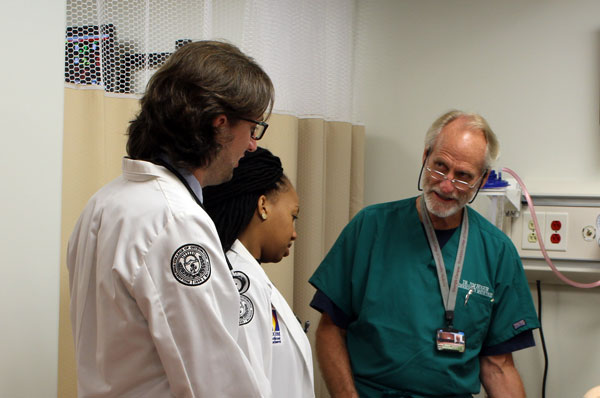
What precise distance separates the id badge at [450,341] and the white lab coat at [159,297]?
869 millimetres

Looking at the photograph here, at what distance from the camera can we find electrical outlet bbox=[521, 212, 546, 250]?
2.14 m

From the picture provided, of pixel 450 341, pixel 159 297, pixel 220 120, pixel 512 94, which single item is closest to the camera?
pixel 159 297

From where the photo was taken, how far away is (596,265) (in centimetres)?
208

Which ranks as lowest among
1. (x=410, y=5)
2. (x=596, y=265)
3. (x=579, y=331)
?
(x=579, y=331)

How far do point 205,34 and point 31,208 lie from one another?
2.58 ft

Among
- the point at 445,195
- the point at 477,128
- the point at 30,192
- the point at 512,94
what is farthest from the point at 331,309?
the point at 512,94

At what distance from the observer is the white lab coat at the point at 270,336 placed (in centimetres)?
114

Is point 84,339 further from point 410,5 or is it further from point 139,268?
point 410,5

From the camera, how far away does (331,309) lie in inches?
71.0

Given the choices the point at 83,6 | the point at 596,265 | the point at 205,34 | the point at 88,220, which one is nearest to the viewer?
the point at 88,220

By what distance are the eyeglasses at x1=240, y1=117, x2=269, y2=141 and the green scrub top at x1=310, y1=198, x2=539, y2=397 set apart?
0.79 metres

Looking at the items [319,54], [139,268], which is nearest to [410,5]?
[319,54]

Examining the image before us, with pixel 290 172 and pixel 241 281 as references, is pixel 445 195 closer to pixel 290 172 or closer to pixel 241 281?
pixel 290 172

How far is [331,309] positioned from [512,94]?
113 centimetres
